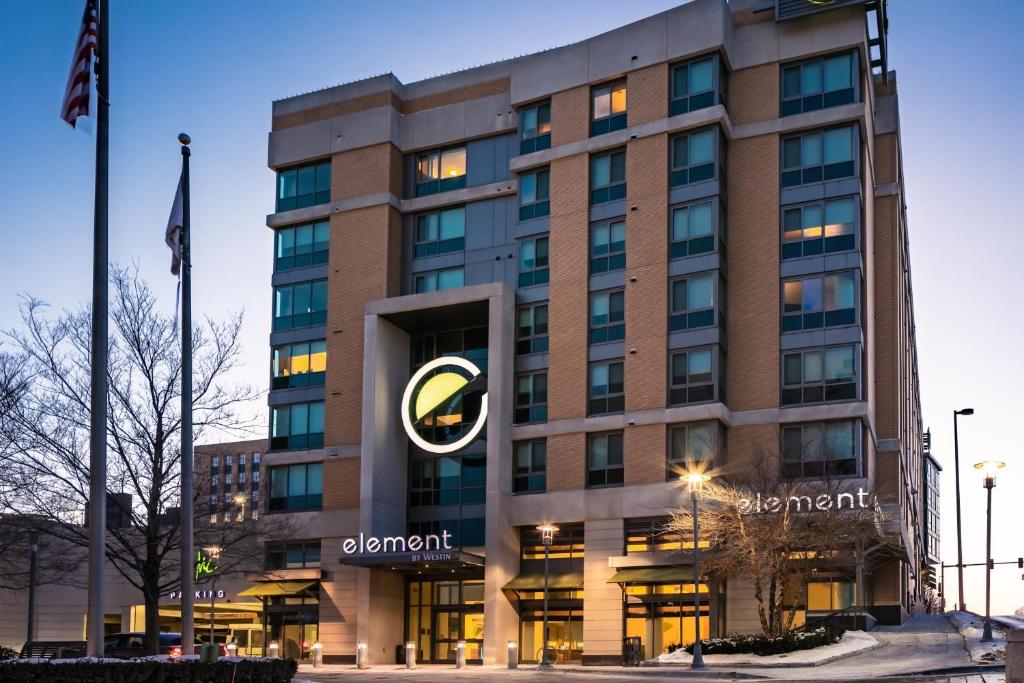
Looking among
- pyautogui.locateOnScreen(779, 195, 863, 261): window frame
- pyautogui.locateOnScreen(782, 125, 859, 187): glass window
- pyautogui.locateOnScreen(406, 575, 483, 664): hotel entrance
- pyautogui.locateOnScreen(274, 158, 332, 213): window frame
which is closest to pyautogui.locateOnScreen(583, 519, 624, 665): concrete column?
pyautogui.locateOnScreen(406, 575, 483, 664): hotel entrance

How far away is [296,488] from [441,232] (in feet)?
51.8

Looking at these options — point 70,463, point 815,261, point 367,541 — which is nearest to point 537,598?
point 367,541

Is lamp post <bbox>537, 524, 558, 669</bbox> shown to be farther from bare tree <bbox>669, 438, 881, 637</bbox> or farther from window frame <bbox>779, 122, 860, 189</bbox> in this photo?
window frame <bbox>779, 122, 860, 189</bbox>

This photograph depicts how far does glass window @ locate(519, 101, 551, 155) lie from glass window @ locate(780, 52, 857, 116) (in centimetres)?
1202

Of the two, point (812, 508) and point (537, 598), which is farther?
point (537, 598)

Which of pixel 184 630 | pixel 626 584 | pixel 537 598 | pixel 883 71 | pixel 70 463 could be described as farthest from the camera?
pixel 883 71

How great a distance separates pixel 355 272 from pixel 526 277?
10023 mm

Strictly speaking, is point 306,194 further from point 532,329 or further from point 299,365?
point 532,329

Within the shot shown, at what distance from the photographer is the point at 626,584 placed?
5544 cm

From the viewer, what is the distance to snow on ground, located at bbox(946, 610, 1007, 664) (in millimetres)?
36031

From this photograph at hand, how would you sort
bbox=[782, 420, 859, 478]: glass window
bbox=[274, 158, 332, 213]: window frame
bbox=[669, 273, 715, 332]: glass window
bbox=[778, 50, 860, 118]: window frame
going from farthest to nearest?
bbox=[274, 158, 332, 213]: window frame, bbox=[778, 50, 860, 118]: window frame, bbox=[669, 273, 715, 332]: glass window, bbox=[782, 420, 859, 478]: glass window

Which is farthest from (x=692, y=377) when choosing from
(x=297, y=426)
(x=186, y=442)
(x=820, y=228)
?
(x=186, y=442)

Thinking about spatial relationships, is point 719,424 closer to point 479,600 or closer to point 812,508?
point 812,508

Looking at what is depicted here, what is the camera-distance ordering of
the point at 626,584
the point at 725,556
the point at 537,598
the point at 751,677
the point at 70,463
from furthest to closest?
the point at 537,598 → the point at 626,584 → the point at 725,556 → the point at 751,677 → the point at 70,463
